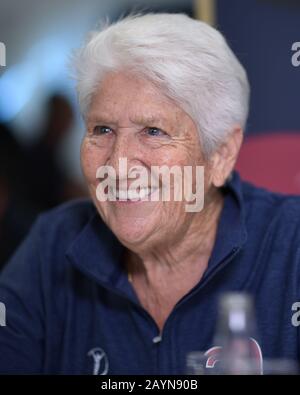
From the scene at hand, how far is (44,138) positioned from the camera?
2.74 meters

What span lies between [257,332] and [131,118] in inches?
18.2

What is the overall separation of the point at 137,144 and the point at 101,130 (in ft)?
0.32

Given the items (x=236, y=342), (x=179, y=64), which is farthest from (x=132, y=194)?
(x=236, y=342)

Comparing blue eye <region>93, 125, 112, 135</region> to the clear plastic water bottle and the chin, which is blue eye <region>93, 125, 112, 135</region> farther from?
the clear plastic water bottle

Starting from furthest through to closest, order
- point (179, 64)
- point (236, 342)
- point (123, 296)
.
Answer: point (123, 296), point (179, 64), point (236, 342)

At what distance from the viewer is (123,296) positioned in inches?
50.1

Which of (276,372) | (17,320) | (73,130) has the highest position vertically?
(73,130)

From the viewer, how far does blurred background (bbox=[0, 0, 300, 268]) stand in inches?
68.2

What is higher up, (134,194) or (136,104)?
(136,104)

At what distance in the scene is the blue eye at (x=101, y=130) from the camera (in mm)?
1218

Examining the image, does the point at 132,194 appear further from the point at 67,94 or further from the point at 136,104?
the point at 67,94

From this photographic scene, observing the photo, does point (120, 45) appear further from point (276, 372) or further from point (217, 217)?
point (276, 372)

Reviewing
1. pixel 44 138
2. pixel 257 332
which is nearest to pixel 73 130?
pixel 44 138

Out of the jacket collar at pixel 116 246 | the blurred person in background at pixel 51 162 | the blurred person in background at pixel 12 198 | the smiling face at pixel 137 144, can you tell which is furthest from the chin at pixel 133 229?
the blurred person in background at pixel 51 162
